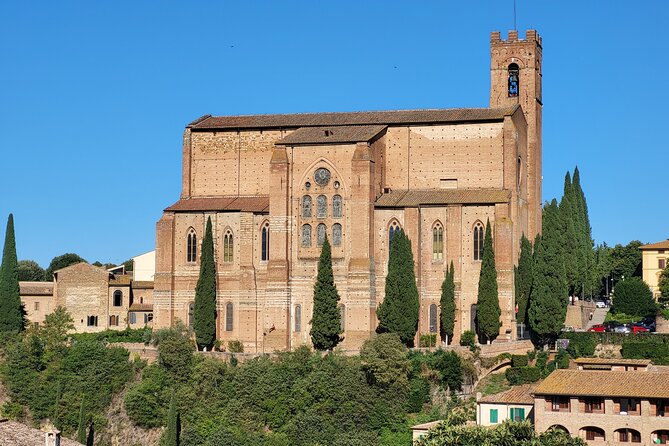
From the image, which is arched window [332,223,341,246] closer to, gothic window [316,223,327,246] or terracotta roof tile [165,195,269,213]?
gothic window [316,223,327,246]

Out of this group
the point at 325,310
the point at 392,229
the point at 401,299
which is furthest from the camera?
the point at 392,229

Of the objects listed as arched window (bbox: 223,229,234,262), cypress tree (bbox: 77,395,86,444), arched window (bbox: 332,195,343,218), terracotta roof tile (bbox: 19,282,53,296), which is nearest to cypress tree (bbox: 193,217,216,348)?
arched window (bbox: 223,229,234,262)

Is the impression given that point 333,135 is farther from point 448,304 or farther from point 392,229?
point 448,304

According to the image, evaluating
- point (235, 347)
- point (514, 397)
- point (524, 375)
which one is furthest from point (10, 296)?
point (514, 397)

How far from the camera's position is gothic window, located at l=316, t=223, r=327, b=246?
68744 millimetres

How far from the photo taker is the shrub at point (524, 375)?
199 feet

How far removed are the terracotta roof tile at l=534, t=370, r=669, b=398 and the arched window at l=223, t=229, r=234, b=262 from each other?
915 inches

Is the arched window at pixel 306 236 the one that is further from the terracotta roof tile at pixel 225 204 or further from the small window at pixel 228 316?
the small window at pixel 228 316

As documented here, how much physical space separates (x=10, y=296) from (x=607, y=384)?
35.6 metres

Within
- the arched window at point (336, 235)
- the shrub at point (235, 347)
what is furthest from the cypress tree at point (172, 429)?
the arched window at point (336, 235)

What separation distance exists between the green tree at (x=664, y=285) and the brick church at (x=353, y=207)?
1030cm

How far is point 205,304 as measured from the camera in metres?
68.6

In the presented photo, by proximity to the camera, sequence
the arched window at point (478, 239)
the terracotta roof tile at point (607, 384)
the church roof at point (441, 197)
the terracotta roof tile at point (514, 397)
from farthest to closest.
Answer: the church roof at point (441, 197) < the arched window at point (478, 239) < the terracotta roof tile at point (514, 397) < the terracotta roof tile at point (607, 384)

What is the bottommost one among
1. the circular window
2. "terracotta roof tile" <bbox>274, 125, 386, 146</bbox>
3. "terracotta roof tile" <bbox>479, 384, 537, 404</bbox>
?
"terracotta roof tile" <bbox>479, 384, 537, 404</bbox>
